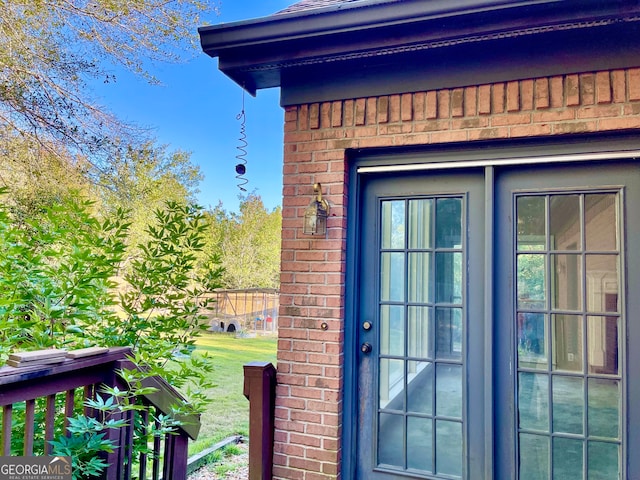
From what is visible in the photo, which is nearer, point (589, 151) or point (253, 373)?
point (589, 151)

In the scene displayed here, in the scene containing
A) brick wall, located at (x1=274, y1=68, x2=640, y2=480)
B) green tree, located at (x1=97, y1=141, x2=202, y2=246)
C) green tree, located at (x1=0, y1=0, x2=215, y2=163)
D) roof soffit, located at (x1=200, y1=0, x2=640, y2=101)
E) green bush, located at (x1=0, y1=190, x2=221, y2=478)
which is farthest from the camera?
green tree, located at (x1=97, y1=141, x2=202, y2=246)

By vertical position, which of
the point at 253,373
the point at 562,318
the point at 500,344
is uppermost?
the point at 562,318

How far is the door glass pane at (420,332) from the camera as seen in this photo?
2.31 metres

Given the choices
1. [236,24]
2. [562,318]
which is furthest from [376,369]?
[236,24]

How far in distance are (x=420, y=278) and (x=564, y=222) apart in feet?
2.59

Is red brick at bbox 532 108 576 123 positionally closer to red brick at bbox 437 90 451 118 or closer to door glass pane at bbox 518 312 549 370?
red brick at bbox 437 90 451 118

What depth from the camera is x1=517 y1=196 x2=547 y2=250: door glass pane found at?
216 cm

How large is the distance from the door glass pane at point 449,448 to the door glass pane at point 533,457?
0.97 ft

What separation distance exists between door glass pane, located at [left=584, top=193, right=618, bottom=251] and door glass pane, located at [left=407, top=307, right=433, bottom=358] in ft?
2.91

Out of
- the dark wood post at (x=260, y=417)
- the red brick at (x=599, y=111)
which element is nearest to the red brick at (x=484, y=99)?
the red brick at (x=599, y=111)

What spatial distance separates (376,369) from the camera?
7.84 ft

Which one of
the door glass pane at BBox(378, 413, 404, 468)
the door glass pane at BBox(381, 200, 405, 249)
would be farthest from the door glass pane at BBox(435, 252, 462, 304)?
the door glass pane at BBox(378, 413, 404, 468)

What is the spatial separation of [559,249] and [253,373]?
5.92ft

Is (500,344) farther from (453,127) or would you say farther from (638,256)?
(453,127)
